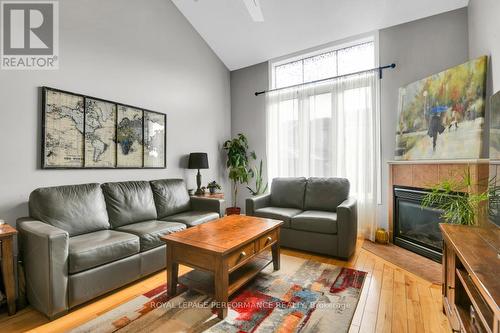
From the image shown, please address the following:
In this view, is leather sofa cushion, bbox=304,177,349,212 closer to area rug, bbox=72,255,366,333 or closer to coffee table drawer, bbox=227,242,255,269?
area rug, bbox=72,255,366,333

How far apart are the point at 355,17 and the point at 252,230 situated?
3.20 metres

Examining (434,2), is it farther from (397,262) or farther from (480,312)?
(480,312)

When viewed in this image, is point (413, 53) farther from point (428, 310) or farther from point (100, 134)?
point (100, 134)

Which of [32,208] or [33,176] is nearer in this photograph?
[32,208]

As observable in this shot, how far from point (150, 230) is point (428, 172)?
3150 mm

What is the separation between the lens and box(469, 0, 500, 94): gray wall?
7.04 feet

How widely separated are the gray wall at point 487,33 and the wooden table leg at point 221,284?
2.84 m

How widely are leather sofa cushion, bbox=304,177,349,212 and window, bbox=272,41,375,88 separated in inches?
69.1

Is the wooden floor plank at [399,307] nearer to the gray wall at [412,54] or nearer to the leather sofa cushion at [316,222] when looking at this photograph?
the leather sofa cushion at [316,222]

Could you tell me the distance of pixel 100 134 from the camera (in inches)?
109

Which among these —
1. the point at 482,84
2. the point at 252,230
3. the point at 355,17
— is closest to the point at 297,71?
the point at 355,17

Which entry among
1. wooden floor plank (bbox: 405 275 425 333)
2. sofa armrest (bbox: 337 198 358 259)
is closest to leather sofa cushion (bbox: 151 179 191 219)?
sofa armrest (bbox: 337 198 358 259)

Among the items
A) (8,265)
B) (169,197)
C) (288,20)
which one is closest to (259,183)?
(169,197)

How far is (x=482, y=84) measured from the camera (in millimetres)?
2389
